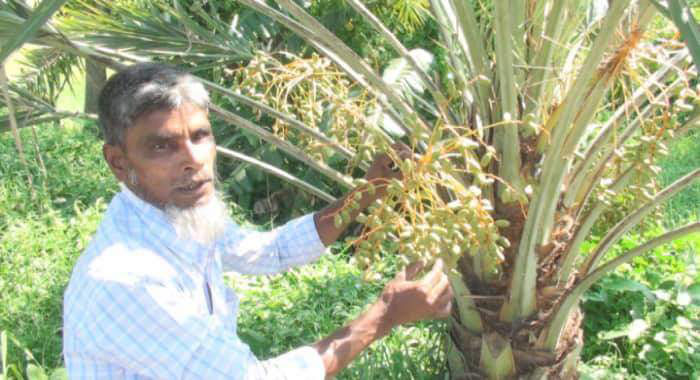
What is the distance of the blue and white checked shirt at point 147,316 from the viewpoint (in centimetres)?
159

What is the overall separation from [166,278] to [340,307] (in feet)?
6.08

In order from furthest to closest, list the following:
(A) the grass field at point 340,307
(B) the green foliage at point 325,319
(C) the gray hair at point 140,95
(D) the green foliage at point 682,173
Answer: (D) the green foliage at point 682,173
(A) the grass field at point 340,307
(B) the green foliage at point 325,319
(C) the gray hair at point 140,95

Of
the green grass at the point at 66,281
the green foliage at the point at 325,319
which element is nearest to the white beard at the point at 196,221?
the green grass at the point at 66,281

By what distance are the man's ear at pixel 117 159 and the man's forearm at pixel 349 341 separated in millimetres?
600

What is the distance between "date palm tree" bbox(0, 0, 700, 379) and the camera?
1604mm

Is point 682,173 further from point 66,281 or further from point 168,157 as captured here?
point 168,157

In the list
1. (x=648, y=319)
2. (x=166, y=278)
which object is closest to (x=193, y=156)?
(x=166, y=278)

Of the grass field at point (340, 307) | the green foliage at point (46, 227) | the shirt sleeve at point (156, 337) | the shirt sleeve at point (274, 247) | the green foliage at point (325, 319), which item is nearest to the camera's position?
the shirt sleeve at point (156, 337)

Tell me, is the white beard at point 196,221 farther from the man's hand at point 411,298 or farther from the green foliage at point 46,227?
the green foliage at point 46,227

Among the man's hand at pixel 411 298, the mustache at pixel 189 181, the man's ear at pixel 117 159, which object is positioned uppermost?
the man's ear at pixel 117 159

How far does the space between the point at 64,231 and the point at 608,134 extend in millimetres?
3395

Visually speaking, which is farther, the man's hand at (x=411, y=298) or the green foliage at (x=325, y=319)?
the green foliage at (x=325, y=319)

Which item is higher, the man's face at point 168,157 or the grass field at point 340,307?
the man's face at point 168,157

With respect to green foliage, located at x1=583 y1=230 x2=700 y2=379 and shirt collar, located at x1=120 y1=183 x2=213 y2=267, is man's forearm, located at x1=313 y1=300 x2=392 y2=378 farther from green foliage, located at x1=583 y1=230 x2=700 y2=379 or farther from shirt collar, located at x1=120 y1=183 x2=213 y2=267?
green foliage, located at x1=583 y1=230 x2=700 y2=379
